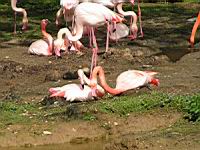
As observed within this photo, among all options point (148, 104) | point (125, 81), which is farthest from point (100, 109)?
point (125, 81)

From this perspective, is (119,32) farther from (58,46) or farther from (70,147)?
(70,147)

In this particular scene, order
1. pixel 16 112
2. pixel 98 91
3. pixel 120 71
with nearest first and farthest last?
pixel 16 112, pixel 98 91, pixel 120 71

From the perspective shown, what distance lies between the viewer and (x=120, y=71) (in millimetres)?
11922

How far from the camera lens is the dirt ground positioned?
7977 millimetres

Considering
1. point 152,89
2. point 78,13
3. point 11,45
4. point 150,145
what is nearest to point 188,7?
point 11,45

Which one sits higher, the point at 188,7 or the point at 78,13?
the point at 78,13

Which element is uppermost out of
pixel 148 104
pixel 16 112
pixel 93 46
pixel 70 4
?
pixel 70 4

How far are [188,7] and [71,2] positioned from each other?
9851mm

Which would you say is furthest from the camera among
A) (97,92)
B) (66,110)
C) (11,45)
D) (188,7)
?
(188,7)

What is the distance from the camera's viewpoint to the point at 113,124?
8.48 meters

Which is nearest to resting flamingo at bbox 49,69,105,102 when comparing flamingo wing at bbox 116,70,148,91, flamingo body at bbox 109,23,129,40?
flamingo wing at bbox 116,70,148,91

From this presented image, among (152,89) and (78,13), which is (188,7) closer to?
(78,13)

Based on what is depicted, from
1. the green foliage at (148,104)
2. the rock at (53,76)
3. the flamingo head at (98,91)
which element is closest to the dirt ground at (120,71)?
the rock at (53,76)

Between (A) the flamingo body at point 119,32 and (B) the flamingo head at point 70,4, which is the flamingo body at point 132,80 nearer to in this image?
(B) the flamingo head at point 70,4
